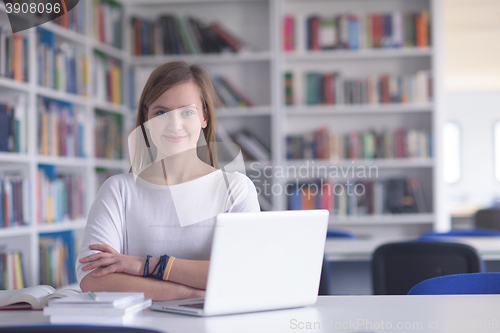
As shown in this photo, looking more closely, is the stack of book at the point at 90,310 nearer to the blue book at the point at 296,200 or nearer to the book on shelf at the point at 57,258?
the book on shelf at the point at 57,258

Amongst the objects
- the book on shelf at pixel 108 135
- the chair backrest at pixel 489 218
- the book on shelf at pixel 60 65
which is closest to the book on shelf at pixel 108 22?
the book on shelf at pixel 60 65

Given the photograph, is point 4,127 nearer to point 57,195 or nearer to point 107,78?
point 57,195

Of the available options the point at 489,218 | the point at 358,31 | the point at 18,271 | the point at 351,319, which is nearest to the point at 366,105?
the point at 358,31

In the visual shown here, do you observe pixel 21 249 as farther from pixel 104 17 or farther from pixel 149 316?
pixel 149 316

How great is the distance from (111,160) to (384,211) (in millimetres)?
2081

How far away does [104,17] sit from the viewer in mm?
3959

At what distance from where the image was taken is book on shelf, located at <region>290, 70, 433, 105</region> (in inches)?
164

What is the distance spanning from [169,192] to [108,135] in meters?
2.69

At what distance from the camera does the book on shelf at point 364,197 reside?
164 inches

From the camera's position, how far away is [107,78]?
396 centimetres

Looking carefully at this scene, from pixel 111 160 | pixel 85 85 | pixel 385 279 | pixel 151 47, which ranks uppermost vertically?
pixel 151 47

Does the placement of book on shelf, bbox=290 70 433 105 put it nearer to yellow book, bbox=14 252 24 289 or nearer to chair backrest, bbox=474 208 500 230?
chair backrest, bbox=474 208 500 230

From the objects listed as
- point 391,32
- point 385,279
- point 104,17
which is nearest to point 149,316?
point 385,279

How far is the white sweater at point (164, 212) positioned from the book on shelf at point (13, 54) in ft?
5.90
